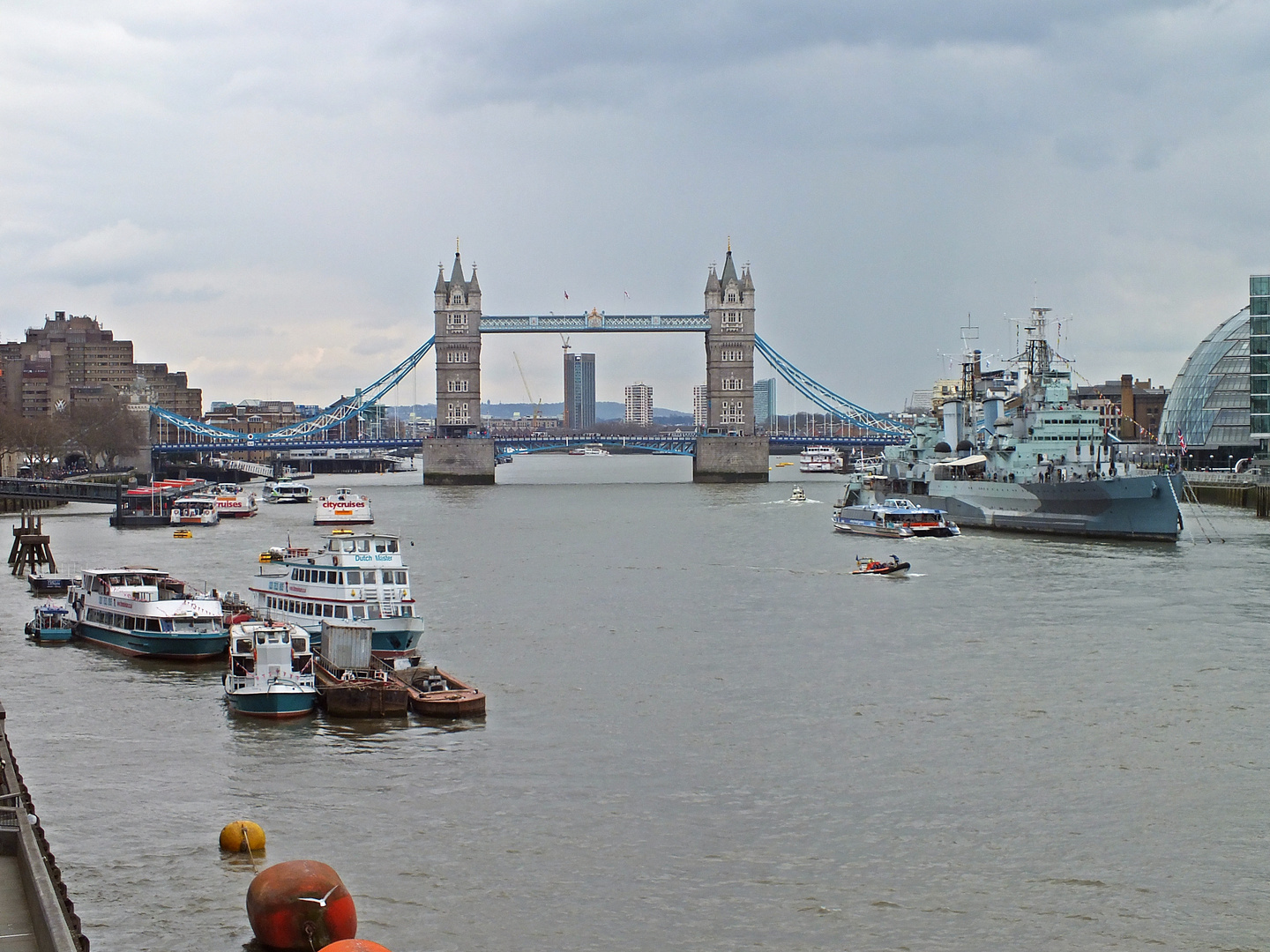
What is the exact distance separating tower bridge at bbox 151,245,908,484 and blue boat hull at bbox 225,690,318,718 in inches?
3511

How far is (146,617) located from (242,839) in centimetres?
1460

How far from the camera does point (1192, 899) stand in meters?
16.1

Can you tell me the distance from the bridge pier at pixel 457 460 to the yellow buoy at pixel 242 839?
102 meters

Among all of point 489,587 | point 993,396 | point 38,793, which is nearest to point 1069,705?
point 38,793

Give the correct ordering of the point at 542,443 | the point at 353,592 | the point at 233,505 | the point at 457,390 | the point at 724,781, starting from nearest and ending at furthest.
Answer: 1. the point at 724,781
2. the point at 353,592
3. the point at 233,505
4. the point at 542,443
5. the point at 457,390

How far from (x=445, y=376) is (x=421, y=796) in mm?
106325

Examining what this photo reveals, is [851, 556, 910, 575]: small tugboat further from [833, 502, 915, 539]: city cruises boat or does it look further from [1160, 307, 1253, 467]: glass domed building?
[1160, 307, 1253, 467]: glass domed building

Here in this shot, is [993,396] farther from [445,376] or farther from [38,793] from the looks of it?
[445,376]

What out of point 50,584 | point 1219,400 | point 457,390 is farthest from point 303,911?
point 457,390

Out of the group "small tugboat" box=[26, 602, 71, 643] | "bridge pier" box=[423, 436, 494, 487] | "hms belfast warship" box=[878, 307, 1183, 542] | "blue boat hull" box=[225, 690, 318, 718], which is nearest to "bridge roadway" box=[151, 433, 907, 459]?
"bridge pier" box=[423, 436, 494, 487]

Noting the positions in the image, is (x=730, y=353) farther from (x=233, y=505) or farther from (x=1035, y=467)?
(x=1035, y=467)

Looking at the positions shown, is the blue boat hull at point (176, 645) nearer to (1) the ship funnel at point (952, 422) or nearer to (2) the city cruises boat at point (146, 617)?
(2) the city cruises boat at point (146, 617)

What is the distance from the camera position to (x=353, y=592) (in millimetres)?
29750

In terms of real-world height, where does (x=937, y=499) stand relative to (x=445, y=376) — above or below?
below
